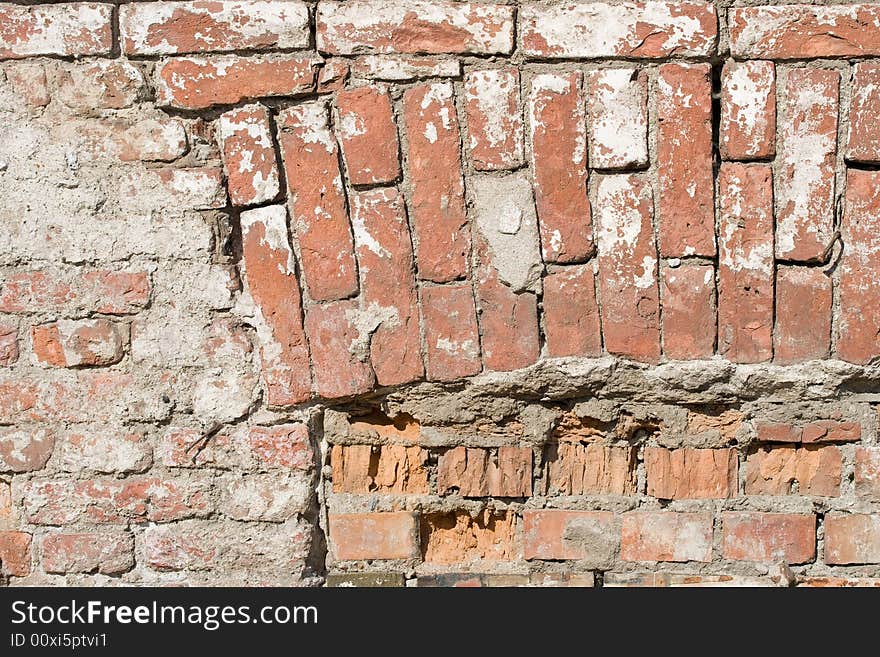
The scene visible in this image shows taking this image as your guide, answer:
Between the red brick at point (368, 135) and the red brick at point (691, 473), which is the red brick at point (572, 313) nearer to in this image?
the red brick at point (691, 473)

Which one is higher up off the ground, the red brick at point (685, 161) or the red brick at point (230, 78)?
the red brick at point (230, 78)

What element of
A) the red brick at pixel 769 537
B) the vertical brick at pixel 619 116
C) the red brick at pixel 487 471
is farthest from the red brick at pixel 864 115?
the red brick at pixel 487 471

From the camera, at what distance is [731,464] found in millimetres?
1826

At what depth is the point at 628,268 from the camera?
171 cm

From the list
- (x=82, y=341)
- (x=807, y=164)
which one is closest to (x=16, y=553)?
(x=82, y=341)

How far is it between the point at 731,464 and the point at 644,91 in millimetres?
820

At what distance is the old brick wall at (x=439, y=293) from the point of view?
66.4 inches

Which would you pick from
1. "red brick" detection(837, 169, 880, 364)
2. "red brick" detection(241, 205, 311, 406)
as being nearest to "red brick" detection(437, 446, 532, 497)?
"red brick" detection(241, 205, 311, 406)

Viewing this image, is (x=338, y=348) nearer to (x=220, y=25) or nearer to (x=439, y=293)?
(x=439, y=293)

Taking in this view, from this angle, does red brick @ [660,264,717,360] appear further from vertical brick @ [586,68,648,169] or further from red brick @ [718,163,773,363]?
vertical brick @ [586,68,648,169]

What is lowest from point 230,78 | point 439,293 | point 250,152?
point 439,293

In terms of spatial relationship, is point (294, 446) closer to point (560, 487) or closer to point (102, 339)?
point (102, 339)

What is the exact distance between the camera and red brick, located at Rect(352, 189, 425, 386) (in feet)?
5.68

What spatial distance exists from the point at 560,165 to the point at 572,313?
0.31 m
